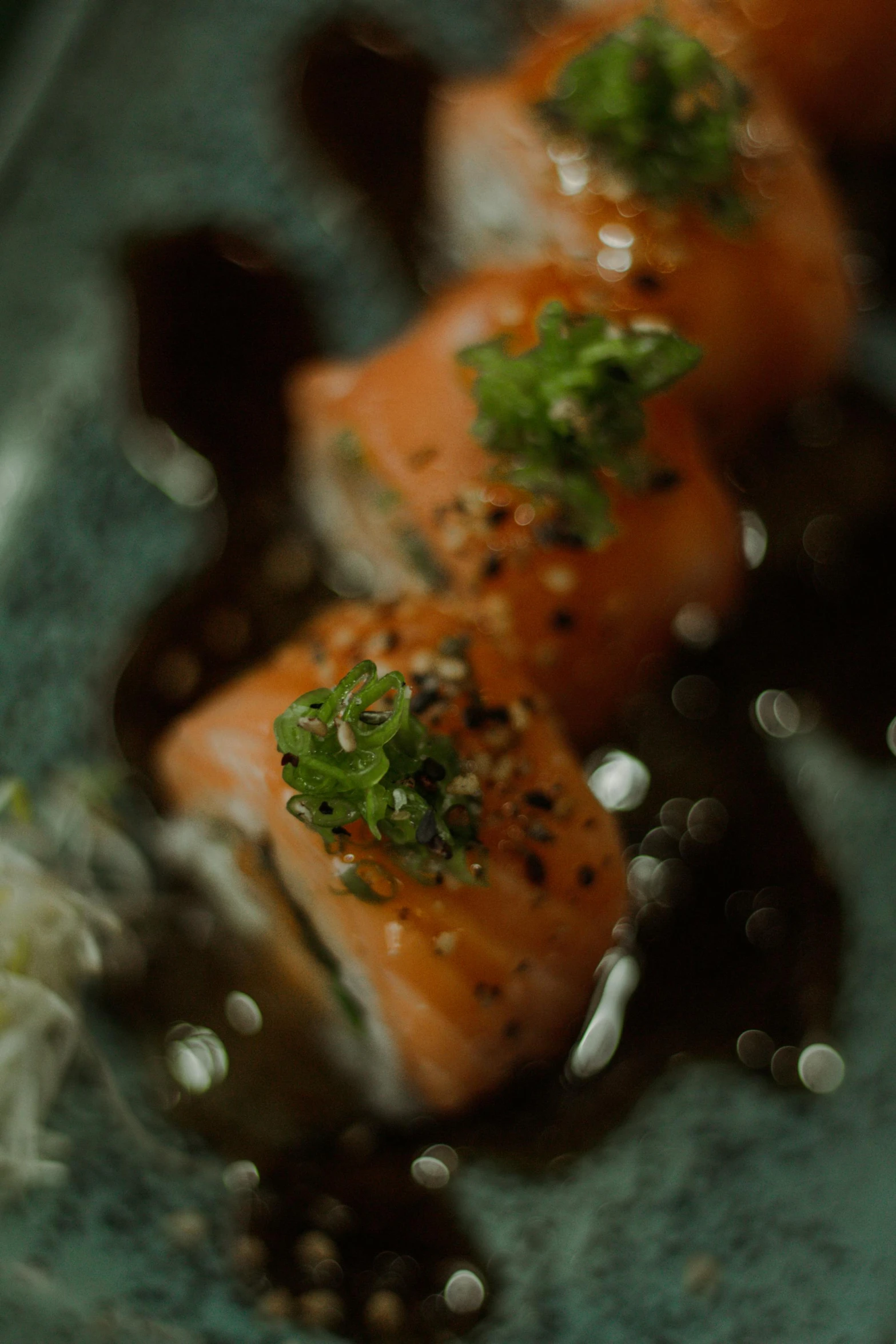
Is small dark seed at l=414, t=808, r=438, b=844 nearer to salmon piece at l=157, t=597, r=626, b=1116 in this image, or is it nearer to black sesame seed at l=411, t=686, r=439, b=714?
salmon piece at l=157, t=597, r=626, b=1116

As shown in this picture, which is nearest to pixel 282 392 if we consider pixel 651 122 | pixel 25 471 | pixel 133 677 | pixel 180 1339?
pixel 25 471

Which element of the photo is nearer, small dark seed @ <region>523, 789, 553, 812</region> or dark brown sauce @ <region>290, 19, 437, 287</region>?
small dark seed @ <region>523, 789, 553, 812</region>

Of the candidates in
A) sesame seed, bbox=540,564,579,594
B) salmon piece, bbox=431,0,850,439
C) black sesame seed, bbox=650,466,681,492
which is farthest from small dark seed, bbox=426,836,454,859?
salmon piece, bbox=431,0,850,439

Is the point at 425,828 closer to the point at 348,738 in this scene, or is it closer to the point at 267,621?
the point at 348,738

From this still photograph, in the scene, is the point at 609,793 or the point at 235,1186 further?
the point at 609,793

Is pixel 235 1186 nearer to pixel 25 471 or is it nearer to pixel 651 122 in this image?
pixel 25 471

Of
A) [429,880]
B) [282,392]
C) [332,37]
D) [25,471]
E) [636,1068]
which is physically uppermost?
[332,37]
